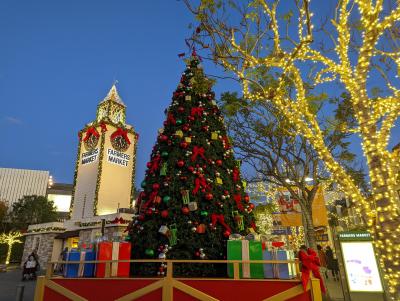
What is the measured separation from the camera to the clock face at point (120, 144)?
24.4m

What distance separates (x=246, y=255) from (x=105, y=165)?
2068cm

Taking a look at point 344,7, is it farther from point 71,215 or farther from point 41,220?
point 41,220

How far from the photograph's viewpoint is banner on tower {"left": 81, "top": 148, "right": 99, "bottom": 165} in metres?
23.9

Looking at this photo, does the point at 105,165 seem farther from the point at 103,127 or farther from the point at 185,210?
the point at 185,210

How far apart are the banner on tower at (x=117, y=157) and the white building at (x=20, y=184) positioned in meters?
40.9

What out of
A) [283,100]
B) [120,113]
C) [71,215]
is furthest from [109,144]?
[283,100]

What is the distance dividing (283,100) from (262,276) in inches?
165

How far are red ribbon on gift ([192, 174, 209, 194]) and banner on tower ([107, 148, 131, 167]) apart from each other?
1918 cm

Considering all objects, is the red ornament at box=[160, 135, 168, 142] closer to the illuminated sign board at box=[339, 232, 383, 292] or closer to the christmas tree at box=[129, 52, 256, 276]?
the christmas tree at box=[129, 52, 256, 276]

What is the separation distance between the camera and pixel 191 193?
233 inches

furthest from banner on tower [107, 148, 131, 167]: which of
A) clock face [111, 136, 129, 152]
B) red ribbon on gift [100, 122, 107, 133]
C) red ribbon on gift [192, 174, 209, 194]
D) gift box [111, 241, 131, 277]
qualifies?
gift box [111, 241, 131, 277]

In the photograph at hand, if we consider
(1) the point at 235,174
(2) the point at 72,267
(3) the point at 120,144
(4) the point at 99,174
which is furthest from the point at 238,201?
(3) the point at 120,144

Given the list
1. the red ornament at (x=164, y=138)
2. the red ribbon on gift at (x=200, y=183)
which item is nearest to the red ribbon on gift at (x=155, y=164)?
the red ornament at (x=164, y=138)

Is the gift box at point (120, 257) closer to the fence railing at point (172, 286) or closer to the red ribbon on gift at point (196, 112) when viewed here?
the fence railing at point (172, 286)
